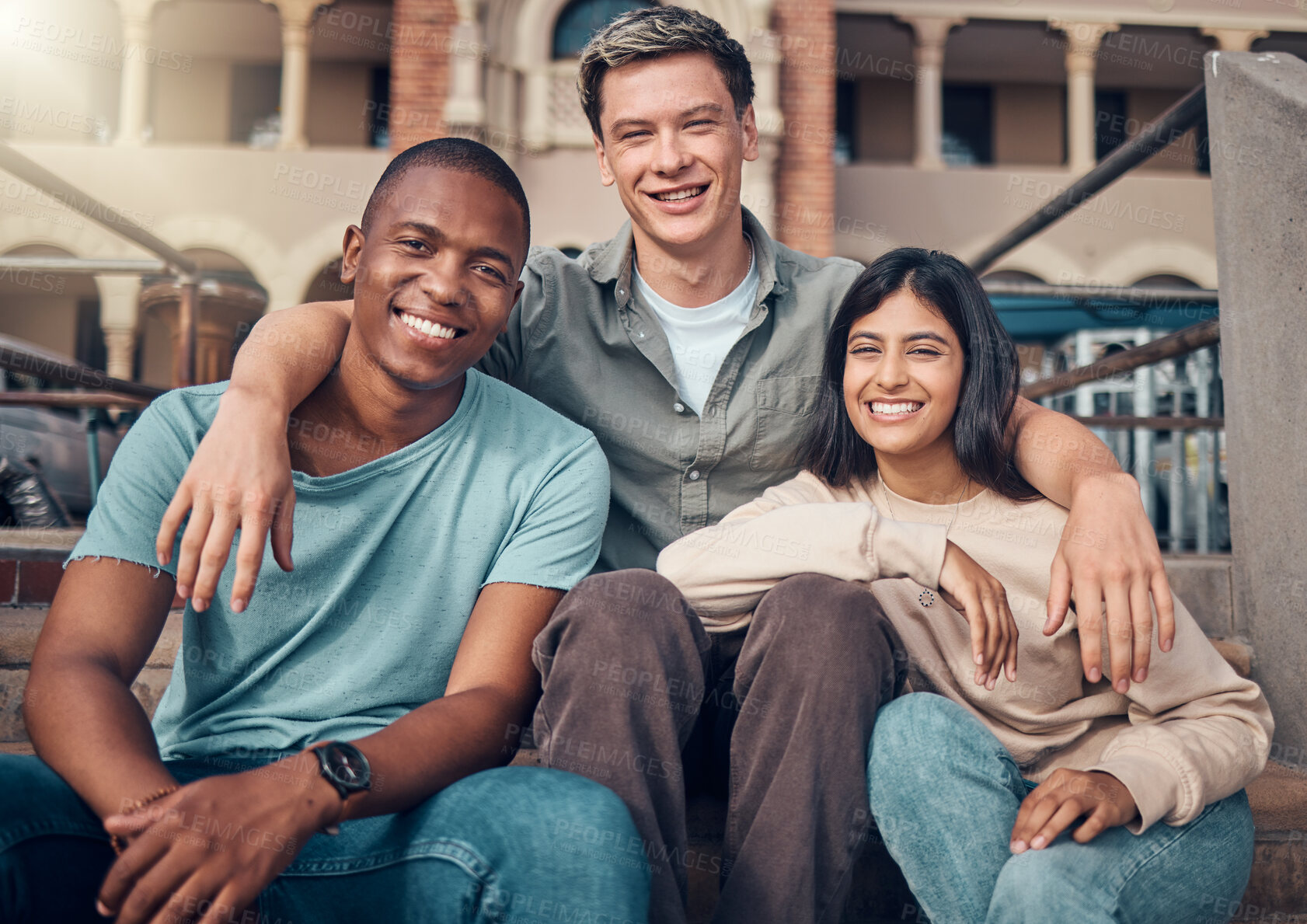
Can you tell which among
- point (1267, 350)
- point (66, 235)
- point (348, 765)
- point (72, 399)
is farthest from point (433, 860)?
point (66, 235)

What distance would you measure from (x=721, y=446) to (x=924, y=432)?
0.51 m

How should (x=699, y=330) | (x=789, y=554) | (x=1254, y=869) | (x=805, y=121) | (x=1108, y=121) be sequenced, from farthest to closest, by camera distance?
(x=1108, y=121)
(x=805, y=121)
(x=699, y=330)
(x=1254, y=869)
(x=789, y=554)

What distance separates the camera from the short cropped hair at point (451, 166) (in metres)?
1.70

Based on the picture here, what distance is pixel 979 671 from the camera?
1413 mm

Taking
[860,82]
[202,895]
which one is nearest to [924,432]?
[202,895]

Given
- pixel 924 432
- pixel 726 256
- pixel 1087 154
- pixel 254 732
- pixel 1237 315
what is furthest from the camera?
pixel 1087 154

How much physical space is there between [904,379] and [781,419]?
43 centimetres

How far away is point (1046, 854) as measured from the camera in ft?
4.18

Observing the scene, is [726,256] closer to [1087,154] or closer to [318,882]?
[318,882]

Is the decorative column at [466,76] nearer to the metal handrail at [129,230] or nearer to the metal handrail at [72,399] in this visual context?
the metal handrail at [129,230]

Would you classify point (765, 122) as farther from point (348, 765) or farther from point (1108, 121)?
point (348, 765)

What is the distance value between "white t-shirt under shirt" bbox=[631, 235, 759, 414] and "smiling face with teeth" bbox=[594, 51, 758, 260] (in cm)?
13

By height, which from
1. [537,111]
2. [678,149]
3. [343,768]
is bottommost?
[343,768]

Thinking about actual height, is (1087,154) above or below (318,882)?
above
